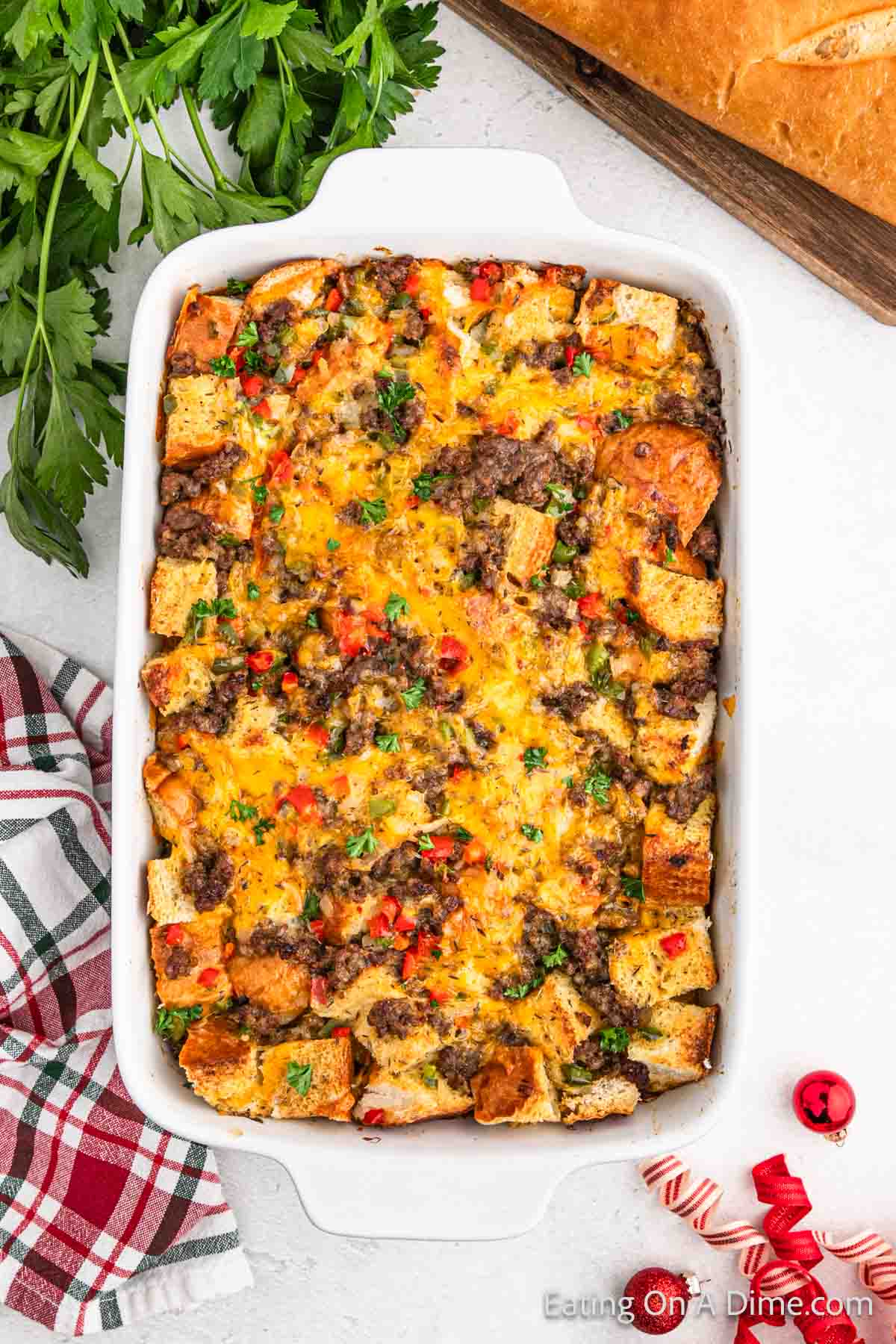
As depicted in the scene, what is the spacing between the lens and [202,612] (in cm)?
262

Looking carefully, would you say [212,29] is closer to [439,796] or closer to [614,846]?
[439,796]

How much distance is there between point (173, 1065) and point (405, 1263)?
1.02m

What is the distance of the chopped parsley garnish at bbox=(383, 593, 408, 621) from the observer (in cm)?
256

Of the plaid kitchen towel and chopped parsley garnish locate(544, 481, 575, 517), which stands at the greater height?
chopped parsley garnish locate(544, 481, 575, 517)

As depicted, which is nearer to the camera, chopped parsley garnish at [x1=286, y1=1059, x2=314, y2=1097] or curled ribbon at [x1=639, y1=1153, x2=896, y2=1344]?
chopped parsley garnish at [x1=286, y1=1059, x2=314, y2=1097]

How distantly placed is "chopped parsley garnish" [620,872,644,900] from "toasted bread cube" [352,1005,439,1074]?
50cm

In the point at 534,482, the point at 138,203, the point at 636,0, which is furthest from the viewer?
the point at 138,203

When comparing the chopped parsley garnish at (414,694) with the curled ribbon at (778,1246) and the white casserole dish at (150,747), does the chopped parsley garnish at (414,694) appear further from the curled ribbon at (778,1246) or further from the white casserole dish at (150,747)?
the curled ribbon at (778,1246)

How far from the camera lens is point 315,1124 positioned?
264 cm

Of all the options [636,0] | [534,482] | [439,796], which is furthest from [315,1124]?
[636,0]

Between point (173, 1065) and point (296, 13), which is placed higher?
point (296, 13)

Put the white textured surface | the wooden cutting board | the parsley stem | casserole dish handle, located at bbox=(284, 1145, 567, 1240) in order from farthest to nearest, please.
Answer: the white textured surface
the wooden cutting board
the parsley stem
casserole dish handle, located at bbox=(284, 1145, 567, 1240)

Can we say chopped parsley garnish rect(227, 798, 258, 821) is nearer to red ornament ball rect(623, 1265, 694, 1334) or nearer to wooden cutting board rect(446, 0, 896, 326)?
red ornament ball rect(623, 1265, 694, 1334)

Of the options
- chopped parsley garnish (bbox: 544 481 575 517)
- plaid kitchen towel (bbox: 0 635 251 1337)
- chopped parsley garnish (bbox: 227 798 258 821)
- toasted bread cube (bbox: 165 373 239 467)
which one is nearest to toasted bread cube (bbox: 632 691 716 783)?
chopped parsley garnish (bbox: 544 481 575 517)
